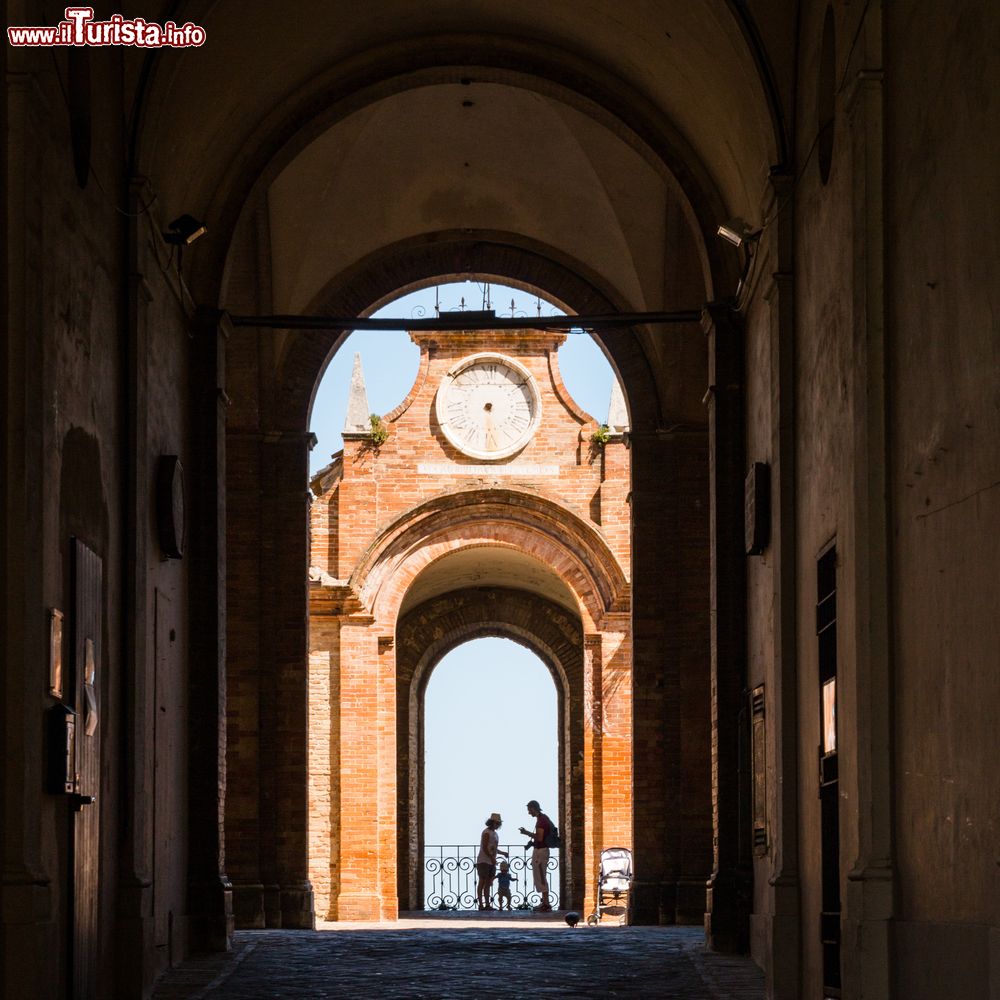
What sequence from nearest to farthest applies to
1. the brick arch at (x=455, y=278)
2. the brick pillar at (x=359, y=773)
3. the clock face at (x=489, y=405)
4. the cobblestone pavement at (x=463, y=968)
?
the cobblestone pavement at (x=463, y=968), the brick arch at (x=455, y=278), the brick pillar at (x=359, y=773), the clock face at (x=489, y=405)

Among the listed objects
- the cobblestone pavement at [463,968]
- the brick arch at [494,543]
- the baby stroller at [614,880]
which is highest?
the brick arch at [494,543]

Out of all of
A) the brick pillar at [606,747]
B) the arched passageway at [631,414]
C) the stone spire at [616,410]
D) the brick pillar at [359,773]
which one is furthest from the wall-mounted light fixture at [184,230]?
the stone spire at [616,410]

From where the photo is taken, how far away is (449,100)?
16.6m

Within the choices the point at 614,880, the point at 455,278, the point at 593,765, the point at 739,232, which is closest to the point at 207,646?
the point at 739,232

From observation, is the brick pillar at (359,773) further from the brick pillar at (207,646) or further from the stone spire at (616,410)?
the brick pillar at (207,646)

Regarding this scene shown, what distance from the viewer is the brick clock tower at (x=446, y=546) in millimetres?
26156

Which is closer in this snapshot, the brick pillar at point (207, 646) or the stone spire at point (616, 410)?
the brick pillar at point (207, 646)

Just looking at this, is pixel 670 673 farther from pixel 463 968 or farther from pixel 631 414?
pixel 463 968

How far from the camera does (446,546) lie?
2678 centimetres

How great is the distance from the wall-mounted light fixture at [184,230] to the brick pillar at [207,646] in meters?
1.41

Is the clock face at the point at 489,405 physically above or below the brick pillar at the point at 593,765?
above

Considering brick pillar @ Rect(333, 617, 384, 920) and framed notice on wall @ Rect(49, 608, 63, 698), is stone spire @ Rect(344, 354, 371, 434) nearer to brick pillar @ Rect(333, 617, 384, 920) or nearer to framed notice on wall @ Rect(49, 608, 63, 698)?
brick pillar @ Rect(333, 617, 384, 920)

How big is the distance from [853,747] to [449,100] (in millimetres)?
9488

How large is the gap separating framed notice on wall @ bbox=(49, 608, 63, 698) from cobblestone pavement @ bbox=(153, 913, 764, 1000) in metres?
2.44
